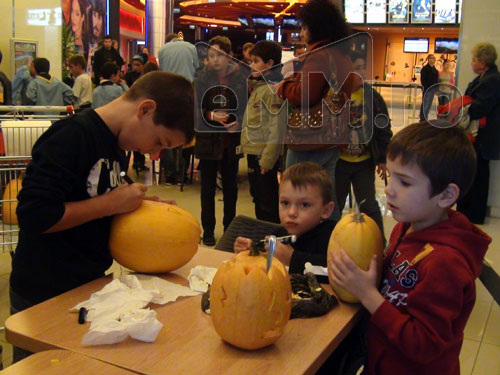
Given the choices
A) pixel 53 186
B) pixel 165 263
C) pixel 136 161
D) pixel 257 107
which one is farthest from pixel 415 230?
pixel 136 161

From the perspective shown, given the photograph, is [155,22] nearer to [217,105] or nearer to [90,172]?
[217,105]

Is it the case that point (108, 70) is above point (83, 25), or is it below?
below

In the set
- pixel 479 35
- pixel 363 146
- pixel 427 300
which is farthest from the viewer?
pixel 479 35

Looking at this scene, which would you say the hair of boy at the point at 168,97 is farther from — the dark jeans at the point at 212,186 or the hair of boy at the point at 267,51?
the dark jeans at the point at 212,186

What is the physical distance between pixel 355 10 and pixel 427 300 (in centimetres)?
568

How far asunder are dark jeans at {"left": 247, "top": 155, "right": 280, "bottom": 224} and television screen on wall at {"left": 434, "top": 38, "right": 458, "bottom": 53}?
4.33 m

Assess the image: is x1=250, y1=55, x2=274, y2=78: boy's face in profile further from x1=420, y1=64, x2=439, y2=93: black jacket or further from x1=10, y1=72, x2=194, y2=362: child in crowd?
x1=420, y1=64, x2=439, y2=93: black jacket

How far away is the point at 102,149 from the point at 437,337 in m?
1.14

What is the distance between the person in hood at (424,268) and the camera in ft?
4.81

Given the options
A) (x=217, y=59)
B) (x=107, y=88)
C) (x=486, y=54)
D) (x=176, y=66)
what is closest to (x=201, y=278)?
(x=217, y=59)

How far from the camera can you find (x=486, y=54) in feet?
18.2

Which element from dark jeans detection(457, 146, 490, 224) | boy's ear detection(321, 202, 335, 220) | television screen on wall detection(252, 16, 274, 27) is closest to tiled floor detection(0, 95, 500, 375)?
dark jeans detection(457, 146, 490, 224)

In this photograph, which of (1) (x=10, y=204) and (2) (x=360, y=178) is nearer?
(1) (x=10, y=204)

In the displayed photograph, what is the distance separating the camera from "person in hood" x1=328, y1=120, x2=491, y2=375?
1.47m
